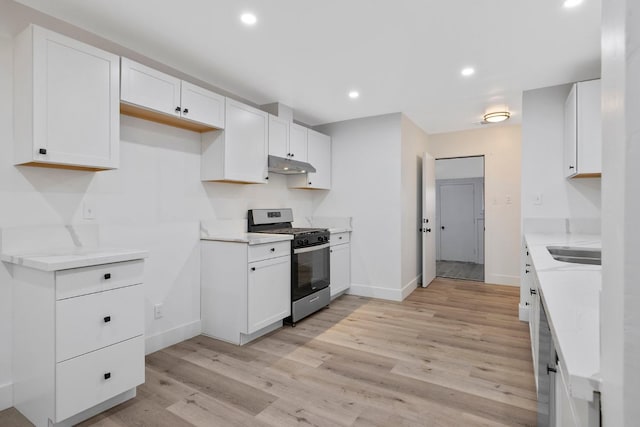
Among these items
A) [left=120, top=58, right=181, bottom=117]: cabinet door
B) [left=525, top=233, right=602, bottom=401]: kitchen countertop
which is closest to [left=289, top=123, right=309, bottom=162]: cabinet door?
[left=120, top=58, right=181, bottom=117]: cabinet door

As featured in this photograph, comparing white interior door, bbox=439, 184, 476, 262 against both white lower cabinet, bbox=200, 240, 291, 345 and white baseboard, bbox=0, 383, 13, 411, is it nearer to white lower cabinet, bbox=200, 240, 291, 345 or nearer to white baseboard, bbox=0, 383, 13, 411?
white lower cabinet, bbox=200, 240, 291, 345

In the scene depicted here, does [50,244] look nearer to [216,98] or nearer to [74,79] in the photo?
[74,79]

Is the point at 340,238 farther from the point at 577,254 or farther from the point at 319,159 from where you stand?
the point at 577,254

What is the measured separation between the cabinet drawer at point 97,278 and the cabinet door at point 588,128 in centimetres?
353

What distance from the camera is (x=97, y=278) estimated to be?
185 cm

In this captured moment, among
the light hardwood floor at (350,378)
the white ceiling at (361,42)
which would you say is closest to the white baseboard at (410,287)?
the light hardwood floor at (350,378)

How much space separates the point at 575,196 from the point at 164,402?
156 inches

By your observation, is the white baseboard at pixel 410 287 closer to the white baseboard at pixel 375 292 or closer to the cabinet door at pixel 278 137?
→ the white baseboard at pixel 375 292

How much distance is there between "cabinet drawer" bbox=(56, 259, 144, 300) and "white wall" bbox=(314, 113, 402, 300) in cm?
298

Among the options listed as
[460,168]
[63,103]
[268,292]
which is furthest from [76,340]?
[460,168]

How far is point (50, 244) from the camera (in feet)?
7.00

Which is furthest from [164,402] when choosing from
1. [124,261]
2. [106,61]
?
[106,61]

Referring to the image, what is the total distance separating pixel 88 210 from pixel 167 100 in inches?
39.1

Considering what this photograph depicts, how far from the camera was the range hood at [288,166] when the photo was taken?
141 inches
